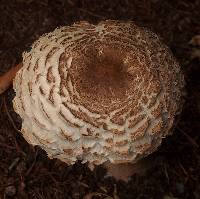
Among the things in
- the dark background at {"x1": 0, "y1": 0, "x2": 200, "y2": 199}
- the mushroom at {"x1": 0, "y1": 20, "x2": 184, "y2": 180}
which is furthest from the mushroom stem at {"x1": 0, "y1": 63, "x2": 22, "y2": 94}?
the mushroom at {"x1": 0, "y1": 20, "x2": 184, "y2": 180}

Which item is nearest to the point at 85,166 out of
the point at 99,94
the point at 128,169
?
the point at 128,169

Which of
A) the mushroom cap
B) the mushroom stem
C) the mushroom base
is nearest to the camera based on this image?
the mushroom cap

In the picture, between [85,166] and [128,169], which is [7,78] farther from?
[128,169]

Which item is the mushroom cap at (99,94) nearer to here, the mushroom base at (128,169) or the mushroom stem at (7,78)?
the mushroom base at (128,169)

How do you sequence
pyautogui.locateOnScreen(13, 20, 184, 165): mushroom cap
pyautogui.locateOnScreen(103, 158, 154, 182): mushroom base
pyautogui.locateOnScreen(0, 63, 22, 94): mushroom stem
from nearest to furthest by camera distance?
1. pyautogui.locateOnScreen(13, 20, 184, 165): mushroom cap
2. pyautogui.locateOnScreen(103, 158, 154, 182): mushroom base
3. pyautogui.locateOnScreen(0, 63, 22, 94): mushroom stem

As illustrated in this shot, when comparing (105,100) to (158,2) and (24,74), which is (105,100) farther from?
(158,2)

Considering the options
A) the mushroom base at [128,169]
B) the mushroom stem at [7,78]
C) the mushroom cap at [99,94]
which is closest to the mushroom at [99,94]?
the mushroom cap at [99,94]

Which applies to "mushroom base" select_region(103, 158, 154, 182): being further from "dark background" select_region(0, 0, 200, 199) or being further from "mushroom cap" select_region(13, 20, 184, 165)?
"mushroom cap" select_region(13, 20, 184, 165)
